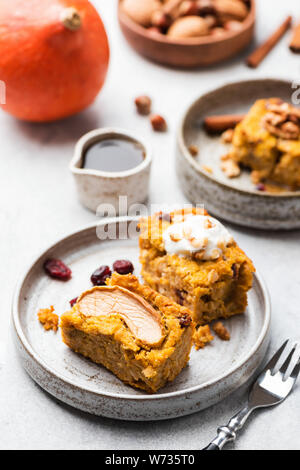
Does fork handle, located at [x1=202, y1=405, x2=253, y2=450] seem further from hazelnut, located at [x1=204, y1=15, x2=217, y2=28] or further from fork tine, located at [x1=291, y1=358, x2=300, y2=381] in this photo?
hazelnut, located at [x1=204, y1=15, x2=217, y2=28]

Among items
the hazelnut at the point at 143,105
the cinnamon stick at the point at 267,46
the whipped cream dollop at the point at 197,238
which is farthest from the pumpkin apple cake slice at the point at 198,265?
the cinnamon stick at the point at 267,46

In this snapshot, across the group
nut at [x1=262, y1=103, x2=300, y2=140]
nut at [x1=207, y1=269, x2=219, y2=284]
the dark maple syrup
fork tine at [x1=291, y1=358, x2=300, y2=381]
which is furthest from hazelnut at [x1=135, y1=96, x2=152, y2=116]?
fork tine at [x1=291, y1=358, x2=300, y2=381]

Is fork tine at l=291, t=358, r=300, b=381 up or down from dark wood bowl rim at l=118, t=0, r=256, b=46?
down

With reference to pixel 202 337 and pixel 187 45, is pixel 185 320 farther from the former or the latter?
pixel 187 45

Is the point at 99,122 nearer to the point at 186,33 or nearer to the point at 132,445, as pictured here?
the point at 186,33

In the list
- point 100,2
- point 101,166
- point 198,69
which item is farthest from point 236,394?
point 100,2

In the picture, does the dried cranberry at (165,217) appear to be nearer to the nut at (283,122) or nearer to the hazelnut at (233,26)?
the nut at (283,122)
